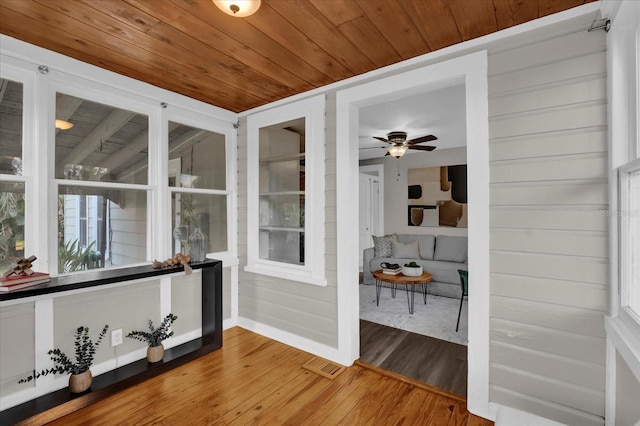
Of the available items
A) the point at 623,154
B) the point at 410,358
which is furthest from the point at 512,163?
the point at 410,358

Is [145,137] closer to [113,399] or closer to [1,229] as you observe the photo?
[1,229]

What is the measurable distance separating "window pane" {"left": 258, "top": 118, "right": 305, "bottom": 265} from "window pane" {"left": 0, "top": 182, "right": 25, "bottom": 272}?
1882mm

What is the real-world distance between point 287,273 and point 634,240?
2460mm

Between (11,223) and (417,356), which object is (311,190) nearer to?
(417,356)

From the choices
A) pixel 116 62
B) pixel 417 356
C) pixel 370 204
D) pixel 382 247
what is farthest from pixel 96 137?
pixel 370 204

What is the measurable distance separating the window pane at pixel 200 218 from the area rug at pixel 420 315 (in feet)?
6.51

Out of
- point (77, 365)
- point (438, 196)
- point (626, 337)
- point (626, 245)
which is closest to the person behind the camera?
point (626, 337)

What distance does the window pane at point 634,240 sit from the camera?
1412 millimetres

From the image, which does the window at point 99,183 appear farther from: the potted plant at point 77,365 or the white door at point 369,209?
the white door at point 369,209

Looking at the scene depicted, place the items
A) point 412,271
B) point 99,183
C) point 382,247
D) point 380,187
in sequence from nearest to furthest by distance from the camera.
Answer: point 99,183 < point 412,271 < point 382,247 < point 380,187

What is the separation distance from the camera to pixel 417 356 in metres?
2.77

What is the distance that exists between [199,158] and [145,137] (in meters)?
0.56

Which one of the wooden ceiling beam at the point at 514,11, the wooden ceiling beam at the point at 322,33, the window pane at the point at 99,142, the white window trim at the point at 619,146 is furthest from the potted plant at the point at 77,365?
the wooden ceiling beam at the point at 514,11

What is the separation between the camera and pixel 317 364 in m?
2.67
